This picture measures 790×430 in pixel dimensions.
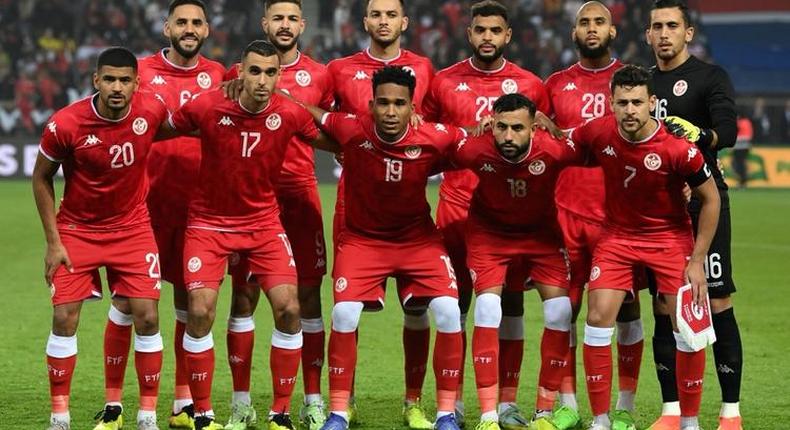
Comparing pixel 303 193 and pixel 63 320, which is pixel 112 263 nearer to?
pixel 63 320

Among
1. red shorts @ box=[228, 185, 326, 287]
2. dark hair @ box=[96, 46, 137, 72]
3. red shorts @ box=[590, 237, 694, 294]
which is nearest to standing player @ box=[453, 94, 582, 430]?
red shorts @ box=[590, 237, 694, 294]

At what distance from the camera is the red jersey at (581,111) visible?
793 centimetres

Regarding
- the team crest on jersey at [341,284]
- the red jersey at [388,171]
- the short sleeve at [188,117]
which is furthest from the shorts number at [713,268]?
the short sleeve at [188,117]

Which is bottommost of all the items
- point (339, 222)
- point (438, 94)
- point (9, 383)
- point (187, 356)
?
point (9, 383)

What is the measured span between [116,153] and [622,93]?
2695 mm

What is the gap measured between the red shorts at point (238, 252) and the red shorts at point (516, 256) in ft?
3.36

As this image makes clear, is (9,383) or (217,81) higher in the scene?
(217,81)

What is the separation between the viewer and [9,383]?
349 inches

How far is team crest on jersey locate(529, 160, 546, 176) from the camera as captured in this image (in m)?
7.40

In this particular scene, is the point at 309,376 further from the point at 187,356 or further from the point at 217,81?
the point at 217,81

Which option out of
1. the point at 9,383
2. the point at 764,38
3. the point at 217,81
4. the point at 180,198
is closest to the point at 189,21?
the point at 217,81

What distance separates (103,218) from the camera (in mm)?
7344

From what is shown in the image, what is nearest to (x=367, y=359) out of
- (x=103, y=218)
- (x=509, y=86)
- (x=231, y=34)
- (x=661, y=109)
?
(x=509, y=86)

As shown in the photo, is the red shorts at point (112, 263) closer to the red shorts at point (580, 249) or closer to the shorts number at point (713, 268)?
the red shorts at point (580, 249)
